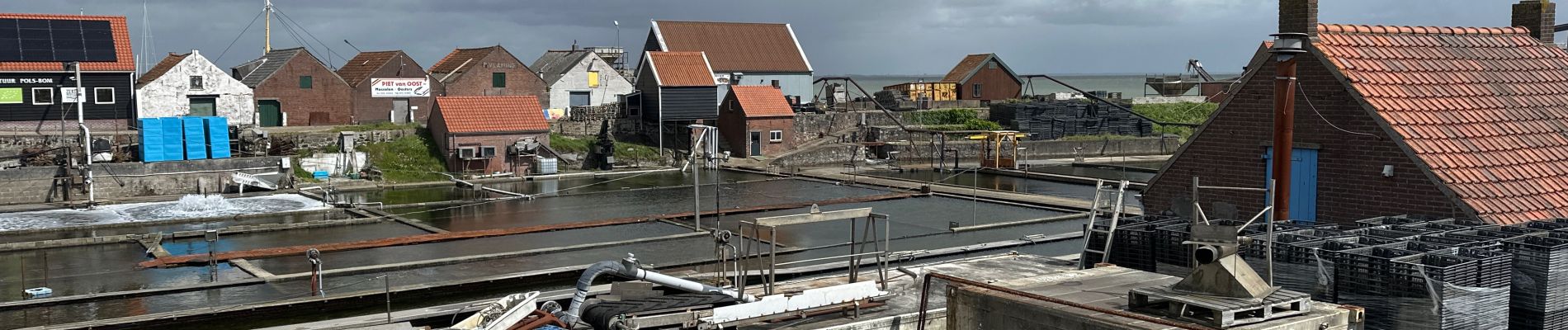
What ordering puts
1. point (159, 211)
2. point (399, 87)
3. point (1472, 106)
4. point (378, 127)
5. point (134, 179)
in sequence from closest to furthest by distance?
point (1472, 106) → point (159, 211) → point (134, 179) → point (378, 127) → point (399, 87)

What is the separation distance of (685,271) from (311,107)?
33321 mm

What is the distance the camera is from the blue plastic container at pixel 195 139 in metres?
39.2

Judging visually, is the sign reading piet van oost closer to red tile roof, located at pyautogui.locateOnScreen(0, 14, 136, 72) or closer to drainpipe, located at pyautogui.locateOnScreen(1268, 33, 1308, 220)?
red tile roof, located at pyautogui.locateOnScreen(0, 14, 136, 72)

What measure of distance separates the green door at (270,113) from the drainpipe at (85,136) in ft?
26.5

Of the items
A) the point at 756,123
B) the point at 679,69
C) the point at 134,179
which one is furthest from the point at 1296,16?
Result: the point at 679,69

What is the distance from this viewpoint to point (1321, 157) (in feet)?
58.8

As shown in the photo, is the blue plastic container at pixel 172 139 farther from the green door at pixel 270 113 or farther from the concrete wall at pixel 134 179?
the green door at pixel 270 113

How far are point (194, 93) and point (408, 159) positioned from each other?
9.45m

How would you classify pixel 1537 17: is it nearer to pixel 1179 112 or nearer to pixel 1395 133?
pixel 1395 133

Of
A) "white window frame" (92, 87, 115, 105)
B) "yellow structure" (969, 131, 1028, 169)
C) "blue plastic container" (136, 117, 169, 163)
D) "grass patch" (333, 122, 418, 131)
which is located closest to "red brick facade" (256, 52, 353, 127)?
"grass patch" (333, 122, 418, 131)

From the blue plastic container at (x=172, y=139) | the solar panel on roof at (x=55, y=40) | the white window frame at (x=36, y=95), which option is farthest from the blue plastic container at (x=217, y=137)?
the white window frame at (x=36, y=95)

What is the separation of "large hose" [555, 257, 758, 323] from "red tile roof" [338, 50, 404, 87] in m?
41.5

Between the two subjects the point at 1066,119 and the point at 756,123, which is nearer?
the point at 756,123

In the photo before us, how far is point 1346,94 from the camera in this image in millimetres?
17344
